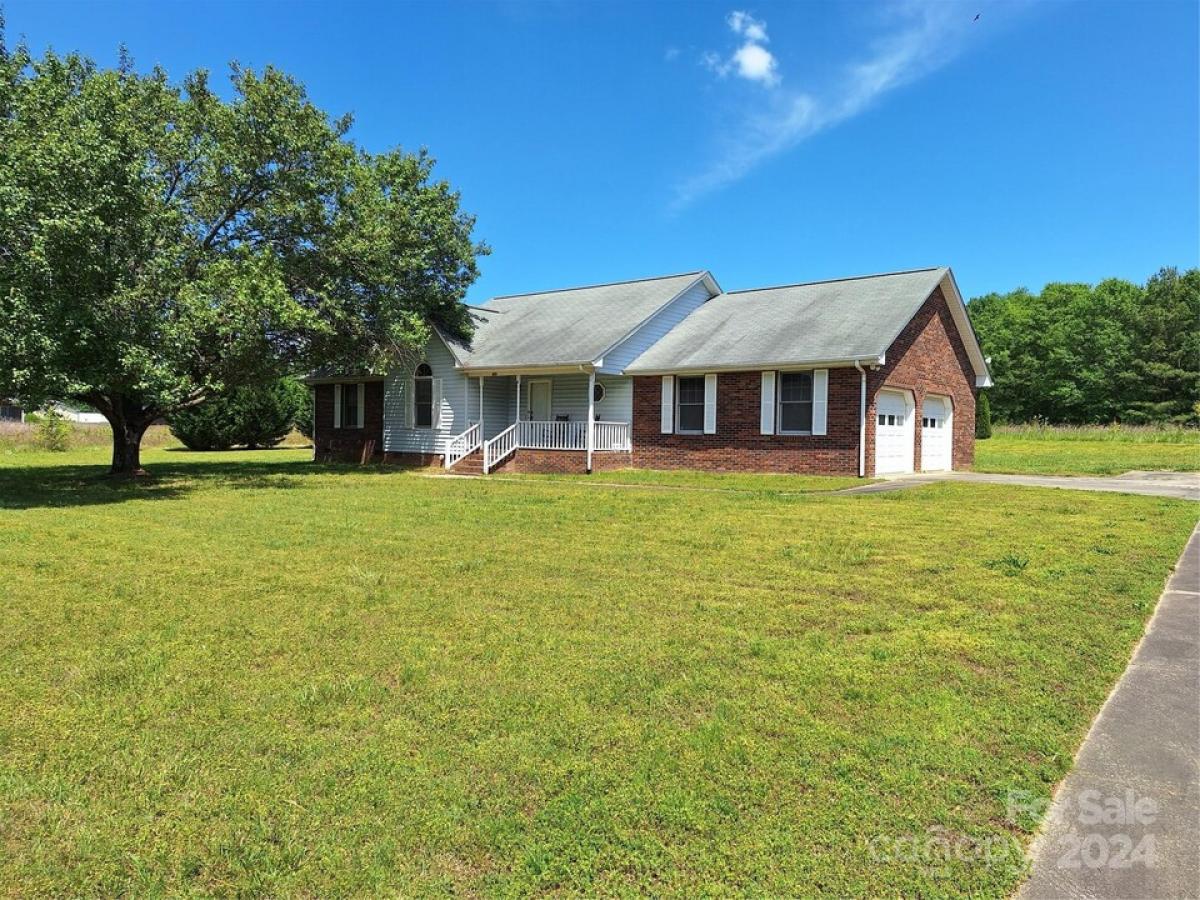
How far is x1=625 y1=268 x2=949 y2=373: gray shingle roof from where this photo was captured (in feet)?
55.5

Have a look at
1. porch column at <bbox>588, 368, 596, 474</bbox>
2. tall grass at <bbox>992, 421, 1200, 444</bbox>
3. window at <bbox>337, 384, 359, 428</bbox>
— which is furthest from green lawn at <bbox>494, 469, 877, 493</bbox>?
tall grass at <bbox>992, 421, 1200, 444</bbox>

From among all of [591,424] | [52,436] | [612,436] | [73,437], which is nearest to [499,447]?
[591,424]

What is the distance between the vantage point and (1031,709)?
137 inches

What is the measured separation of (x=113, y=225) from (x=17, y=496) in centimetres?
497

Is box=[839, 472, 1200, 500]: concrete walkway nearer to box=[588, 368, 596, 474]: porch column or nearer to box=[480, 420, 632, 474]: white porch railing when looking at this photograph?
box=[588, 368, 596, 474]: porch column

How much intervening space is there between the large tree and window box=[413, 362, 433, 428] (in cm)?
249

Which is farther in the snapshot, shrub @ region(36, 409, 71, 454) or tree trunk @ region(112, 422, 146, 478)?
shrub @ region(36, 409, 71, 454)

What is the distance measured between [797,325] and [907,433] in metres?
3.96

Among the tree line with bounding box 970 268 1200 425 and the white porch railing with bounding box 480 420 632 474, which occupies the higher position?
the tree line with bounding box 970 268 1200 425

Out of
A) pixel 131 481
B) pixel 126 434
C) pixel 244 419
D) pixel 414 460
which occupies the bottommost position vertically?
pixel 131 481

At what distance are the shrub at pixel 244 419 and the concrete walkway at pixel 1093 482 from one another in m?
24.3

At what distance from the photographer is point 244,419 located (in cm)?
3159

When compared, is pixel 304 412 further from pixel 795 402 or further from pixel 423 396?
pixel 795 402

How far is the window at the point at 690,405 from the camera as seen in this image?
61.4ft
